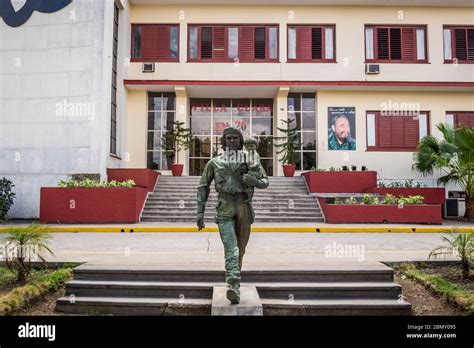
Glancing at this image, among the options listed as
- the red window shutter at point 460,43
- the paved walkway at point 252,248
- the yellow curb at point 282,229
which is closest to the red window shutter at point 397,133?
the red window shutter at point 460,43

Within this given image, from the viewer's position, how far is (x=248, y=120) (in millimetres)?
21344

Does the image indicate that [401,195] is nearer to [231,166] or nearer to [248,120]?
[248,120]

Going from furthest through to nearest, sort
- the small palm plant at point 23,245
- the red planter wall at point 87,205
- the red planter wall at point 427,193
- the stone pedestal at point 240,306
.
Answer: the red planter wall at point 427,193 < the red planter wall at point 87,205 < the small palm plant at point 23,245 < the stone pedestal at point 240,306

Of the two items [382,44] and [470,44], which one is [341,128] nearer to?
[382,44]

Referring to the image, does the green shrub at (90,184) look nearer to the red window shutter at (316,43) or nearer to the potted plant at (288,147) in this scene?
the potted plant at (288,147)

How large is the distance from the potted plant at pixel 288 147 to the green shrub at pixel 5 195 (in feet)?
37.8

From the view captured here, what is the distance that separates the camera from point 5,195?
15438 millimetres

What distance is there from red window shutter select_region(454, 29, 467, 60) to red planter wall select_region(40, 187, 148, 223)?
56.8 ft

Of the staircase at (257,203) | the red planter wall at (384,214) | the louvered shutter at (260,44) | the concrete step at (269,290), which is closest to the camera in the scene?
the concrete step at (269,290)

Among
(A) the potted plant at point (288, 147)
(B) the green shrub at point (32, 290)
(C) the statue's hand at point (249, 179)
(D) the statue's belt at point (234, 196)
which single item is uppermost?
(A) the potted plant at point (288, 147)

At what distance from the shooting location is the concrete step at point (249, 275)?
5.59m

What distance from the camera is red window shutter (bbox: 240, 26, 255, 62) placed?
20.2 metres

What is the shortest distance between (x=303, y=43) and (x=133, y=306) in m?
17.9

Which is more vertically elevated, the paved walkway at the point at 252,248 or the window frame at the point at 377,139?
the window frame at the point at 377,139
